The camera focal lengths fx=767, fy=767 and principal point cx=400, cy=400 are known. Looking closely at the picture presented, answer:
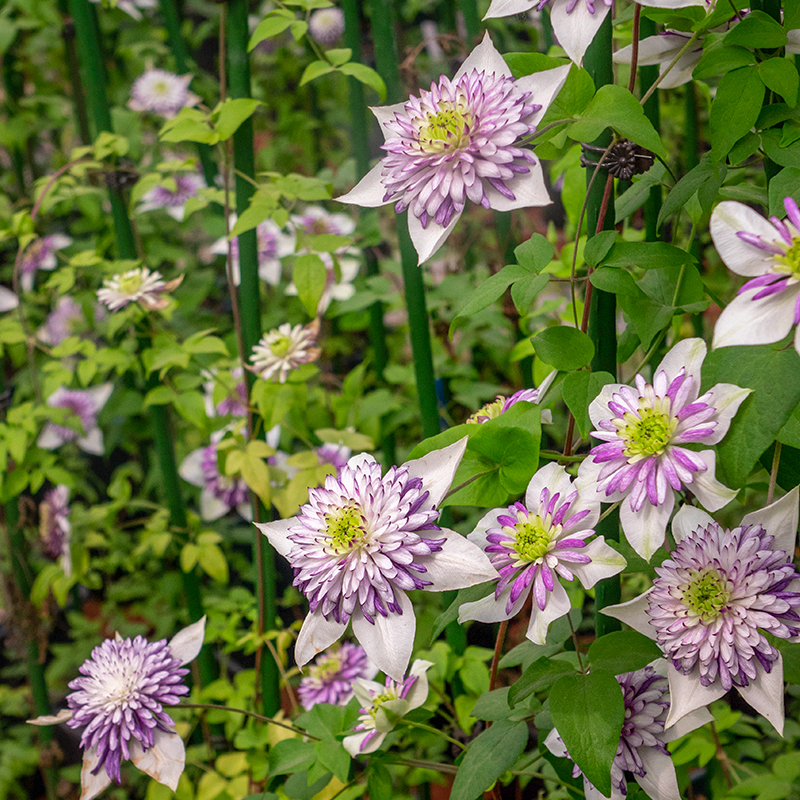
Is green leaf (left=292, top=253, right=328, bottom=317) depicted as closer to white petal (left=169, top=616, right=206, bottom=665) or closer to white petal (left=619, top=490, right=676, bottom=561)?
white petal (left=169, top=616, right=206, bottom=665)

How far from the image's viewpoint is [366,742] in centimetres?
60

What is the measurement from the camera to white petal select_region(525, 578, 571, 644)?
43cm

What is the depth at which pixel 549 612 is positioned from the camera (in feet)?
1.41

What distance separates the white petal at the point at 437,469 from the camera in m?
0.43

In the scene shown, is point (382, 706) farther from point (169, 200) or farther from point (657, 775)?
point (169, 200)

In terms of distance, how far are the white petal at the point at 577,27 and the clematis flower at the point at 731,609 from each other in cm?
26

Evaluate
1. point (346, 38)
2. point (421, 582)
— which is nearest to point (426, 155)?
point (421, 582)

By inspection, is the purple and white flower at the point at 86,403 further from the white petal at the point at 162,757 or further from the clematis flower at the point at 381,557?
the clematis flower at the point at 381,557

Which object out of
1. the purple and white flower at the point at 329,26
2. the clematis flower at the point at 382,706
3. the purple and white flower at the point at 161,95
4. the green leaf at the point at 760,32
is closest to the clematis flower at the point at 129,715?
the clematis flower at the point at 382,706

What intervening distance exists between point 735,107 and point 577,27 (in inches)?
4.1

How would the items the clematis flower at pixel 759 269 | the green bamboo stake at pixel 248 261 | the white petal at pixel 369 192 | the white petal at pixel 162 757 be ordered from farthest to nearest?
the green bamboo stake at pixel 248 261, the white petal at pixel 162 757, the white petal at pixel 369 192, the clematis flower at pixel 759 269

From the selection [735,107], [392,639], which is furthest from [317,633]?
[735,107]

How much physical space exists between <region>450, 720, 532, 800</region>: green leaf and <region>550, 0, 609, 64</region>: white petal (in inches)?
17.0

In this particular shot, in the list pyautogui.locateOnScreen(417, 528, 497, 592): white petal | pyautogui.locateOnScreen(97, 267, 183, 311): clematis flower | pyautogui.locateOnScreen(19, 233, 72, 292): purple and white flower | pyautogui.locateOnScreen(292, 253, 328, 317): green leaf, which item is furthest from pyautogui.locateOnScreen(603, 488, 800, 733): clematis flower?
pyautogui.locateOnScreen(19, 233, 72, 292): purple and white flower
